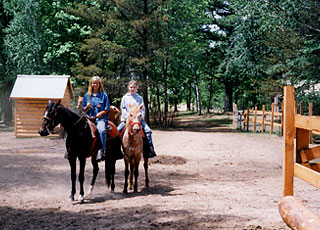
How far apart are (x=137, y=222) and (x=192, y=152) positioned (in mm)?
10156

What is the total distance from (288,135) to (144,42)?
2207 centimetres

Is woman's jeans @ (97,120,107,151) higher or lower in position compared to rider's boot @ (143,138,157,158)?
higher

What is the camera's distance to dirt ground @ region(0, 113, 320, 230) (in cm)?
575

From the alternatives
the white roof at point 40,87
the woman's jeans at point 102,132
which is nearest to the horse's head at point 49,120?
the woman's jeans at point 102,132

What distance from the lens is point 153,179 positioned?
33.4ft

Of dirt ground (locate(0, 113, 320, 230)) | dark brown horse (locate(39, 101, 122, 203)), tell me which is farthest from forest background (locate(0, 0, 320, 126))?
dark brown horse (locate(39, 101, 122, 203))

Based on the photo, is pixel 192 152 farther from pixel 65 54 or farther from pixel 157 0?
→ pixel 65 54

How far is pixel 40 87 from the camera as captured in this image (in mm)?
22000

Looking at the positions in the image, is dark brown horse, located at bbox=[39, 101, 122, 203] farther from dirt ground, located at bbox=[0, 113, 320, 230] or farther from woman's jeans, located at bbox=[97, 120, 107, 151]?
dirt ground, located at bbox=[0, 113, 320, 230]

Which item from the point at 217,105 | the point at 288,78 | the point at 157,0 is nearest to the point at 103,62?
the point at 157,0

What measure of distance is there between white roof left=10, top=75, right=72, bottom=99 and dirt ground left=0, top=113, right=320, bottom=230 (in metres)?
6.62

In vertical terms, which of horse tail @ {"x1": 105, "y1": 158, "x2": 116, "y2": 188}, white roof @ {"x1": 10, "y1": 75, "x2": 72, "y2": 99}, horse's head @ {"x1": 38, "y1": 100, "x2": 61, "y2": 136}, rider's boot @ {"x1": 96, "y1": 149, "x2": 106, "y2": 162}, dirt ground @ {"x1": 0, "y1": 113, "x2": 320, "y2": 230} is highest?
white roof @ {"x1": 10, "y1": 75, "x2": 72, "y2": 99}

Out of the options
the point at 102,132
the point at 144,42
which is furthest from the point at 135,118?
the point at 144,42

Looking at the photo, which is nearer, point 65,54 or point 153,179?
point 153,179
